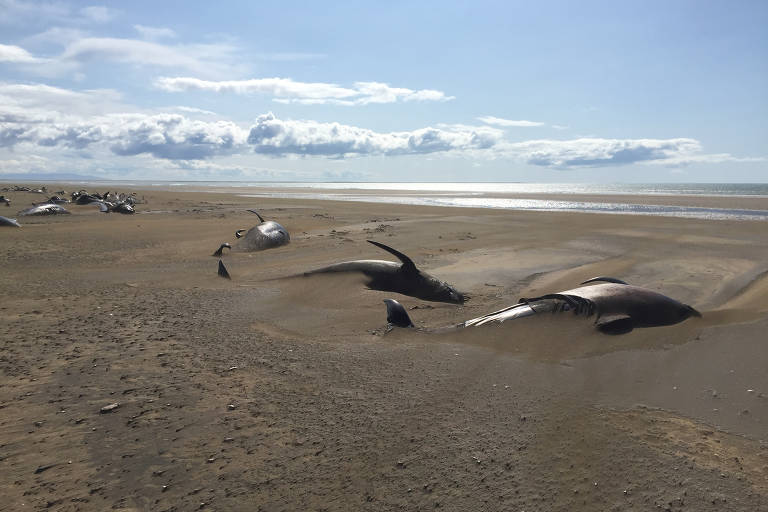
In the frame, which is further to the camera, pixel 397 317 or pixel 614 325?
pixel 397 317

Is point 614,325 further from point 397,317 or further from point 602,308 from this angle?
point 397,317

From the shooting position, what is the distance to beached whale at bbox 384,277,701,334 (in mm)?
5629

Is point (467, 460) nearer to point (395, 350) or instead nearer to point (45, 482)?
point (395, 350)

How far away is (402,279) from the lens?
791cm

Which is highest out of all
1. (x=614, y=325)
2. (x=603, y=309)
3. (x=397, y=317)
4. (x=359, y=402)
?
(x=603, y=309)

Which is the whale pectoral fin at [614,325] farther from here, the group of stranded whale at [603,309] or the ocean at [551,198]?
the ocean at [551,198]

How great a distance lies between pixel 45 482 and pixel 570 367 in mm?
4110

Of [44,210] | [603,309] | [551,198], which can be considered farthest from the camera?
[551,198]

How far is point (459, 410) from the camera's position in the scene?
3.66 meters

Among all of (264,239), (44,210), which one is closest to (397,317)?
(264,239)

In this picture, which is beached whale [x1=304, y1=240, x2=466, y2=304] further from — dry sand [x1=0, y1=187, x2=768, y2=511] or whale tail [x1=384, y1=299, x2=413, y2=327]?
whale tail [x1=384, y1=299, x2=413, y2=327]

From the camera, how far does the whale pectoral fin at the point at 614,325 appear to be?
5336mm

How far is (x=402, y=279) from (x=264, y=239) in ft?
19.0

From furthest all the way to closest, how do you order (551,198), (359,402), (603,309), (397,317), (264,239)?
(551,198), (264,239), (397,317), (603,309), (359,402)
